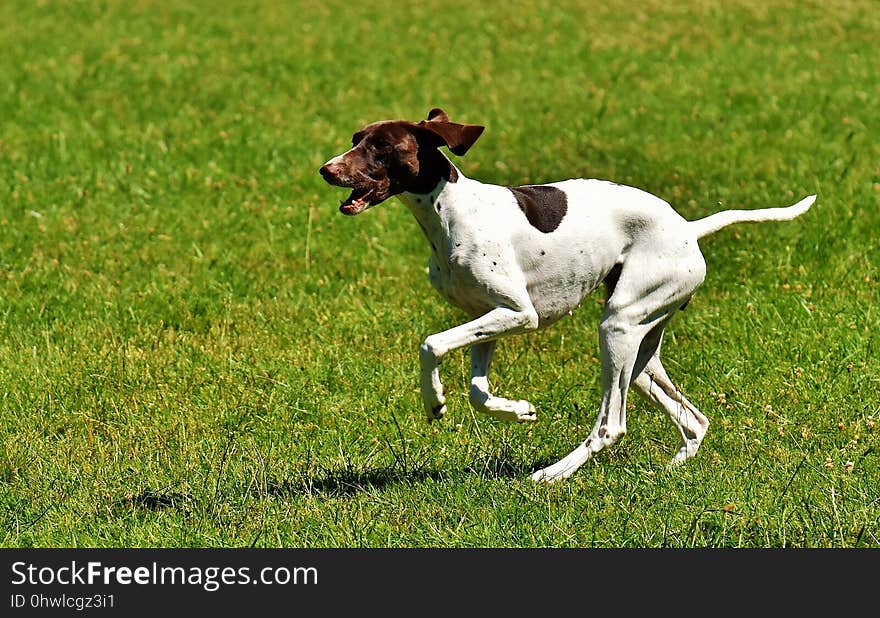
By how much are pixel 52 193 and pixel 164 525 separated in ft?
23.2

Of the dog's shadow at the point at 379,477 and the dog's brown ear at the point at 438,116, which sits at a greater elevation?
the dog's brown ear at the point at 438,116

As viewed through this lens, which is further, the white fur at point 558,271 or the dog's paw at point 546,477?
the dog's paw at point 546,477

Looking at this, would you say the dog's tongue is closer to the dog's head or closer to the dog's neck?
the dog's head

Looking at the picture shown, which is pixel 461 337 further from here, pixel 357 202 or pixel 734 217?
pixel 734 217

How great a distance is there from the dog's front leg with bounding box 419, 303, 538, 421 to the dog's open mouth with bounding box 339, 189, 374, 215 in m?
0.63

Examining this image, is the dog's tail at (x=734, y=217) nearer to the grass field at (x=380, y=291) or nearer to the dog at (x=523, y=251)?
the dog at (x=523, y=251)

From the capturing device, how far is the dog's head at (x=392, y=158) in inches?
233

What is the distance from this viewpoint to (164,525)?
Answer: 241 inches

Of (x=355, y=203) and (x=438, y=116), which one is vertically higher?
(x=438, y=116)

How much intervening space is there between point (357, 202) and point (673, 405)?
79.1 inches

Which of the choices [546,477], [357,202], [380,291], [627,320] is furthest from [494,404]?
[380,291]

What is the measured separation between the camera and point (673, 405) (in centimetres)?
684

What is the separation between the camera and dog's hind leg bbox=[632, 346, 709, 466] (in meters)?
6.82

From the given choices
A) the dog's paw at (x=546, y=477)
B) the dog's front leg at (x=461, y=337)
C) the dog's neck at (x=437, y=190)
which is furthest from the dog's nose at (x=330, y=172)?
the dog's paw at (x=546, y=477)
